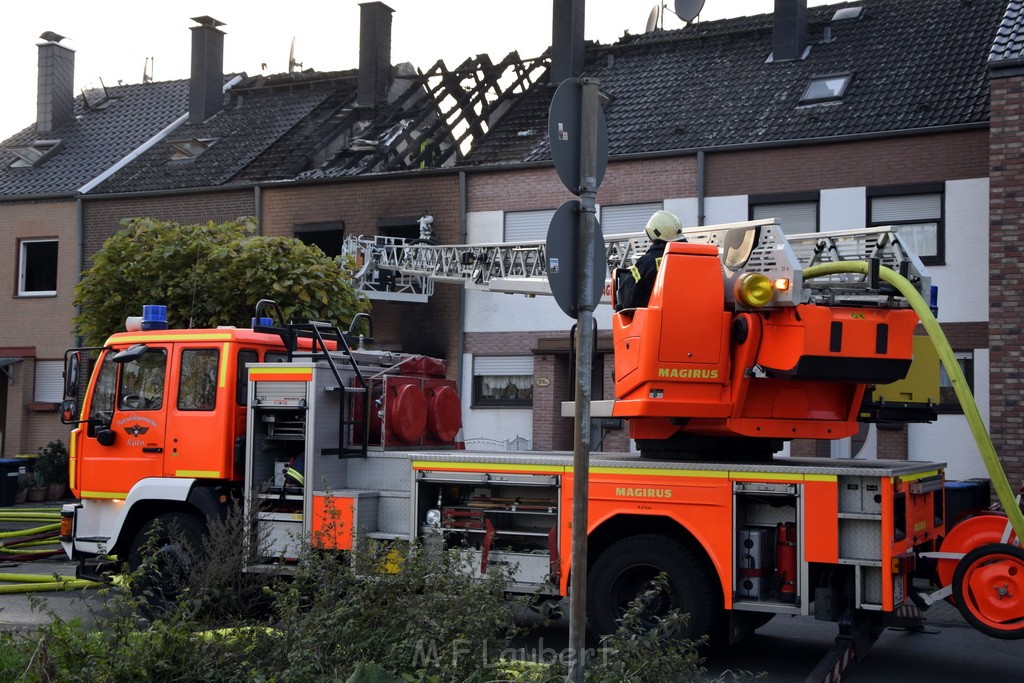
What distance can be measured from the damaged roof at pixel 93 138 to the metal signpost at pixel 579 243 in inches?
954

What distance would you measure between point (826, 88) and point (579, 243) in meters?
17.5

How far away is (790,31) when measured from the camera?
76.9 feet

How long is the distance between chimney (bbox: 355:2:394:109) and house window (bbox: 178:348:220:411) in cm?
1841

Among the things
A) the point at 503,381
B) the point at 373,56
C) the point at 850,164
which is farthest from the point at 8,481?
the point at 850,164

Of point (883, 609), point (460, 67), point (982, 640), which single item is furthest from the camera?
point (460, 67)

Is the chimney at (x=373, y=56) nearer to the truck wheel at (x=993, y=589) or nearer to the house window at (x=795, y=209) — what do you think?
the house window at (x=795, y=209)

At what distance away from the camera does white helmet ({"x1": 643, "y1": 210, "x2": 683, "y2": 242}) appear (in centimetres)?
891

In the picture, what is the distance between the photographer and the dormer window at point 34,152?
3003 centimetres

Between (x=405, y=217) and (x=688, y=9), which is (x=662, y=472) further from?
(x=688, y=9)

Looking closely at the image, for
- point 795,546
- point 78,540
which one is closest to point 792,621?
point 795,546

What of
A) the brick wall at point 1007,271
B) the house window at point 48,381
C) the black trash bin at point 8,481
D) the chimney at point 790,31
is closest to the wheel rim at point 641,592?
the brick wall at point 1007,271

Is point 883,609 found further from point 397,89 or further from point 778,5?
point 397,89

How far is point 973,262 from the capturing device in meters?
18.7

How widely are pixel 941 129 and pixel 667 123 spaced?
17.4ft
